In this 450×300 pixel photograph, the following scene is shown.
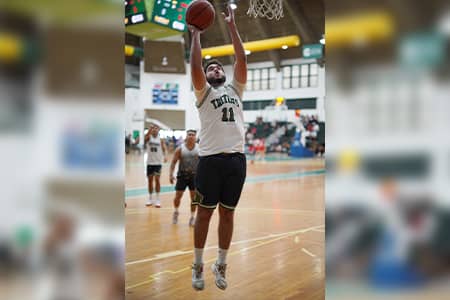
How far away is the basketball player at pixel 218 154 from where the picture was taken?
2.77m

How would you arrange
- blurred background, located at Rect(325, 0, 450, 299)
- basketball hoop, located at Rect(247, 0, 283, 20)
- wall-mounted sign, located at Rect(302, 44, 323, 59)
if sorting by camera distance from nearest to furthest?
blurred background, located at Rect(325, 0, 450, 299) → basketball hoop, located at Rect(247, 0, 283, 20) → wall-mounted sign, located at Rect(302, 44, 323, 59)

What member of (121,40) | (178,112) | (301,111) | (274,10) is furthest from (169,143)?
(121,40)

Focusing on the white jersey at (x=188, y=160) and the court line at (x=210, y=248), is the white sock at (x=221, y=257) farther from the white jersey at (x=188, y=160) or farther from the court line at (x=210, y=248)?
the white jersey at (x=188, y=160)

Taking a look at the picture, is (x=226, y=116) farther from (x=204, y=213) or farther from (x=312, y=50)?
(x=312, y=50)

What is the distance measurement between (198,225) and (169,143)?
1882cm

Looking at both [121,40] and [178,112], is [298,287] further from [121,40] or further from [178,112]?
[178,112]

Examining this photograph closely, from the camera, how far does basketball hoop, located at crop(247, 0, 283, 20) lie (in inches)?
158

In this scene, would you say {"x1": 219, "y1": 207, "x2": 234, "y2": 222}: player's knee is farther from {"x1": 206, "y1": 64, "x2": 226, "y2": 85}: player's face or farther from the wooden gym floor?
{"x1": 206, "y1": 64, "x2": 226, "y2": 85}: player's face

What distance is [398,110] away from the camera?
1.17 m

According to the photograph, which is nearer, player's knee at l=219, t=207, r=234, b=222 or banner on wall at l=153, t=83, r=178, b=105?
player's knee at l=219, t=207, r=234, b=222

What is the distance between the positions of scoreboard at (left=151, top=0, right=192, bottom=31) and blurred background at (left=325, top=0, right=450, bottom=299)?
21.9 feet

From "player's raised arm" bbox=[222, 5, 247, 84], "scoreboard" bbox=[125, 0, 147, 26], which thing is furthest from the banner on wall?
"player's raised arm" bbox=[222, 5, 247, 84]

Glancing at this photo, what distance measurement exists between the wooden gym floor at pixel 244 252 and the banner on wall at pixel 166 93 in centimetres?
833

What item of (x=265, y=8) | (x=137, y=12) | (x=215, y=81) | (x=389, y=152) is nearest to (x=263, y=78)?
(x=137, y=12)
